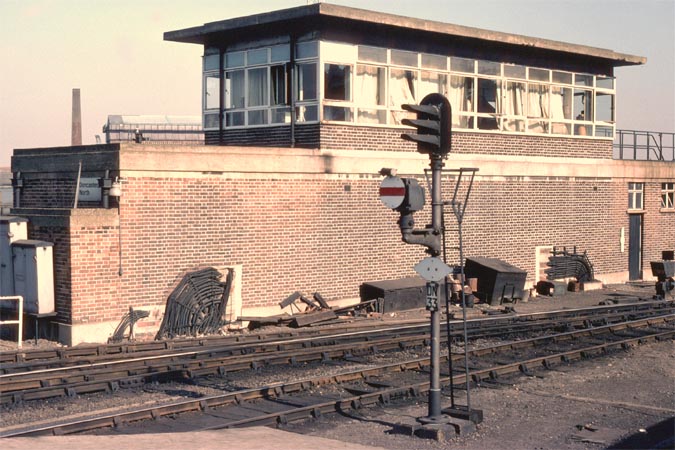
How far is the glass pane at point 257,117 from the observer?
25.4 m

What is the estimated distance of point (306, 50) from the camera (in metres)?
24.0

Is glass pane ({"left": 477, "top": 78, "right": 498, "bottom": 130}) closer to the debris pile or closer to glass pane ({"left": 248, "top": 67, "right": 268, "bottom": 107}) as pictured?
glass pane ({"left": 248, "top": 67, "right": 268, "bottom": 107})

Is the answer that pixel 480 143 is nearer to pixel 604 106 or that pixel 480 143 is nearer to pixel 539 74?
pixel 539 74

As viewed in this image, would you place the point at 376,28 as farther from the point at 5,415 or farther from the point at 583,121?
the point at 5,415

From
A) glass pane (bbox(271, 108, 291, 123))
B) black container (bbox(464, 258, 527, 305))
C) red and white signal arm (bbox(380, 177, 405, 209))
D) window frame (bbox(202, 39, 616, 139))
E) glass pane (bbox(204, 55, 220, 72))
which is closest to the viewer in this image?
red and white signal arm (bbox(380, 177, 405, 209))

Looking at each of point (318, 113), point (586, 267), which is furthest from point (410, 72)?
point (586, 267)

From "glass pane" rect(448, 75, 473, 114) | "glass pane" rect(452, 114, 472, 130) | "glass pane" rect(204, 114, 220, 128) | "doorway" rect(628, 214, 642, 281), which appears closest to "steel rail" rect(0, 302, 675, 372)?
"glass pane" rect(452, 114, 472, 130)

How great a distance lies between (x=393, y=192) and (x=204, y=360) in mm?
6050

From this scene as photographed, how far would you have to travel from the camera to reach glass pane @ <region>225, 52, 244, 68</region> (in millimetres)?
25875

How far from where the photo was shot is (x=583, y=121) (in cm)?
3072

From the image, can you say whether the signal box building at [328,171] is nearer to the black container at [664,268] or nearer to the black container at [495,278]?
the black container at [495,278]

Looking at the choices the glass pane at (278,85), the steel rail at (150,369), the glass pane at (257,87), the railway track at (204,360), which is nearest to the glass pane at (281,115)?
the glass pane at (278,85)

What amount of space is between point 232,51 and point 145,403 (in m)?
15.0

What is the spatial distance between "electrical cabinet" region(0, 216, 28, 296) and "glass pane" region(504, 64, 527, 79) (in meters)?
15.0
